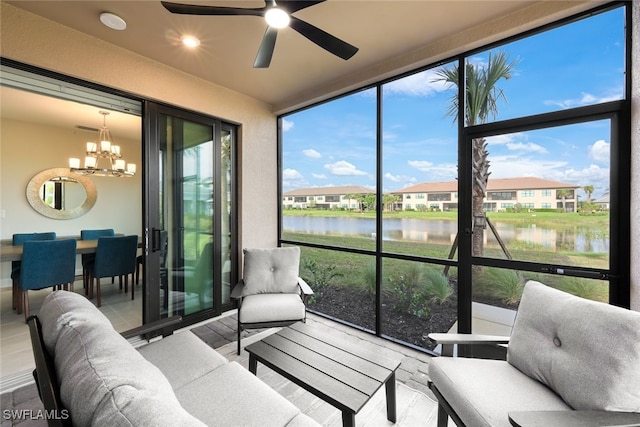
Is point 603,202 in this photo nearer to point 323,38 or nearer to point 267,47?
point 323,38

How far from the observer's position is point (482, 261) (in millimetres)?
2314

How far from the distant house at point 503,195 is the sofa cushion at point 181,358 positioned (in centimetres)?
216

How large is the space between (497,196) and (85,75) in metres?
3.72

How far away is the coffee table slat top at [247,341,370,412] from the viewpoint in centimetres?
137

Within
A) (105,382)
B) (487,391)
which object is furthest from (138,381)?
(487,391)

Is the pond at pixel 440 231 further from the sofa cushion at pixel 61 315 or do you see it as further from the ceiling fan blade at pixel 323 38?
the sofa cushion at pixel 61 315

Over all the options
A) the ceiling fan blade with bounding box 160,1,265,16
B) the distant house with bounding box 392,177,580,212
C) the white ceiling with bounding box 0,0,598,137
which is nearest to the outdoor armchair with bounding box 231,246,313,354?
the distant house with bounding box 392,177,580,212

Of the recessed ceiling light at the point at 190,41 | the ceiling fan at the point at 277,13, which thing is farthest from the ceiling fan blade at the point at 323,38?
the recessed ceiling light at the point at 190,41

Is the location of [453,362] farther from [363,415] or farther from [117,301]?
[117,301]

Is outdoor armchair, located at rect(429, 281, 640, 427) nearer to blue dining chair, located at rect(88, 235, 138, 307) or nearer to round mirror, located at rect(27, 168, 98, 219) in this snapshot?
blue dining chair, located at rect(88, 235, 138, 307)

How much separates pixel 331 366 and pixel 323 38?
2.12 meters

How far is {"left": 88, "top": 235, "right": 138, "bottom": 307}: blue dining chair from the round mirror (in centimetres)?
191

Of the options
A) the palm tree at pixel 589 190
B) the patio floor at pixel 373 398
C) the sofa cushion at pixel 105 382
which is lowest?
the patio floor at pixel 373 398

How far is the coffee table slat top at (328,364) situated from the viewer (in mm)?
1423
